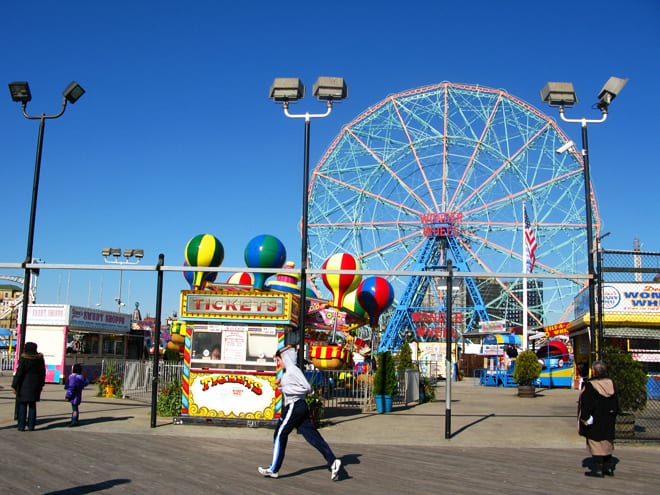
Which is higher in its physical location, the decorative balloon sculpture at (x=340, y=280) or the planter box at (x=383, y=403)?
the decorative balloon sculpture at (x=340, y=280)

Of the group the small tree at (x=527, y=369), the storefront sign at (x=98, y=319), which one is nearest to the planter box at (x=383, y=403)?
the small tree at (x=527, y=369)

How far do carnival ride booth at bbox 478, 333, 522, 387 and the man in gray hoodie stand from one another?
86.6 feet

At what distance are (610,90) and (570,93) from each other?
76cm

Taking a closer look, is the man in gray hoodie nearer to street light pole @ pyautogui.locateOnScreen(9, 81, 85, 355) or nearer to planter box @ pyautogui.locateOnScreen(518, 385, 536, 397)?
street light pole @ pyautogui.locateOnScreen(9, 81, 85, 355)

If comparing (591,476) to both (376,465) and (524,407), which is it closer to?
(376,465)

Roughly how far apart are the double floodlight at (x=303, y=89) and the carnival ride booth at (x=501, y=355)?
23.3 metres

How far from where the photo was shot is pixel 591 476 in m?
8.77

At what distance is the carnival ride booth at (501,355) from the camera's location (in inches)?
1323

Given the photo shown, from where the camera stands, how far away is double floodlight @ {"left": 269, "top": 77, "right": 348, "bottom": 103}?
13.0 metres

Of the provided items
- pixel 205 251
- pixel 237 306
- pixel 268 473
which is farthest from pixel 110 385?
pixel 268 473

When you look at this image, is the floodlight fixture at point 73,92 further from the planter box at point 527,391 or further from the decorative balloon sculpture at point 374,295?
the planter box at point 527,391

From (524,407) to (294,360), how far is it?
510 inches

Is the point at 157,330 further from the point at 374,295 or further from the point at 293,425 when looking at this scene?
the point at 374,295

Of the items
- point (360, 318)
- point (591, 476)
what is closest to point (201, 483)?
point (591, 476)
